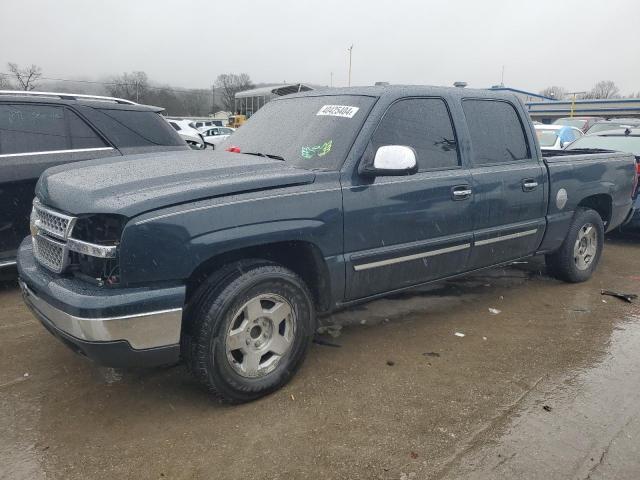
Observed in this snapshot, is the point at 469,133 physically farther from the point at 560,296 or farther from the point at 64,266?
the point at 64,266

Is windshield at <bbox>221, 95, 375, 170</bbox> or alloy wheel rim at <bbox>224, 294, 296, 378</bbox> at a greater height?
windshield at <bbox>221, 95, 375, 170</bbox>

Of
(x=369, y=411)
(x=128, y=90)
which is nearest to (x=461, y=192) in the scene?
(x=369, y=411)

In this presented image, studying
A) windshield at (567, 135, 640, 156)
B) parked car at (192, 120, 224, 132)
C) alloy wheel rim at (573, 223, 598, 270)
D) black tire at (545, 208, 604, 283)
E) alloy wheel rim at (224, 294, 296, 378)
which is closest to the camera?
alloy wheel rim at (224, 294, 296, 378)

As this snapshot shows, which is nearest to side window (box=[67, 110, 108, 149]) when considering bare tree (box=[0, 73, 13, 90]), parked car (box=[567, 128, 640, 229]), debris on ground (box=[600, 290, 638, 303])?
debris on ground (box=[600, 290, 638, 303])

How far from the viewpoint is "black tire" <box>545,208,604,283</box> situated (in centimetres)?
523

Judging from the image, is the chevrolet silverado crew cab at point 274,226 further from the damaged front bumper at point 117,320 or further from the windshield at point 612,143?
the windshield at point 612,143

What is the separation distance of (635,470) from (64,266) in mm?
3021

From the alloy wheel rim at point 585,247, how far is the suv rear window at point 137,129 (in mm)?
4300

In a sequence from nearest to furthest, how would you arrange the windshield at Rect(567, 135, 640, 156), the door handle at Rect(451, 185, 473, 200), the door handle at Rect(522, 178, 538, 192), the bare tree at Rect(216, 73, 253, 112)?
the door handle at Rect(451, 185, 473, 200)
the door handle at Rect(522, 178, 538, 192)
the windshield at Rect(567, 135, 640, 156)
the bare tree at Rect(216, 73, 253, 112)

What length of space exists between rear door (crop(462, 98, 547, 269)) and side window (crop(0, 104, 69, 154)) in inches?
147

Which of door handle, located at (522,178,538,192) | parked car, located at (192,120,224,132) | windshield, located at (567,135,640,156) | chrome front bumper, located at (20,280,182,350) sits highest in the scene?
windshield, located at (567,135,640,156)

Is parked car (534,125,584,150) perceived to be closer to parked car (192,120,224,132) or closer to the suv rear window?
the suv rear window

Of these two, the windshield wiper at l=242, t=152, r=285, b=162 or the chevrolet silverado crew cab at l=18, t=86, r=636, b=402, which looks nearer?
the chevrolet silverado crew cab at l=18, t=86, r=636, b=402

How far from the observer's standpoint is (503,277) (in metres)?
5.79
